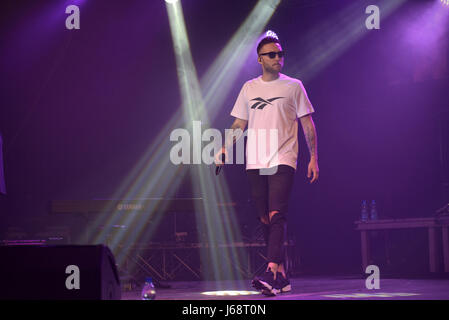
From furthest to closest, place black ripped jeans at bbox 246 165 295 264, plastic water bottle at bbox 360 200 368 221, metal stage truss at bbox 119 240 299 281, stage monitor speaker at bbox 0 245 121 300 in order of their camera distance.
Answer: plastic water bottle at bbox 360 200 368 221 → metal stage truss at bbox 119 240 299 281 → black ripped jeans at bbox 246 165 295 264 → stage monitor speaker at bbox 0 245 121 300

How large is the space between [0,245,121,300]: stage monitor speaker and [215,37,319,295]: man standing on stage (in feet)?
5.74

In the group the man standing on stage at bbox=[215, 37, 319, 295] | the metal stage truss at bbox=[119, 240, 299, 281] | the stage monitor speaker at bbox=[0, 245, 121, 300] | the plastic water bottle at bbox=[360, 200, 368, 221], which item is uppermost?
the man standing on stage at bbox=[215, 37, 319, 295]

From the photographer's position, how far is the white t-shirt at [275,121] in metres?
4.64

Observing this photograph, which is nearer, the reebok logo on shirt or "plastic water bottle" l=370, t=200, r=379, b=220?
the reebok logo on shirt

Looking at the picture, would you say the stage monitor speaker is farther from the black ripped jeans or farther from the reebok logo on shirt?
the reebok logo on shirt

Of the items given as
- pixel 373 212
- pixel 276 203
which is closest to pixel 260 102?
pixel 276 203

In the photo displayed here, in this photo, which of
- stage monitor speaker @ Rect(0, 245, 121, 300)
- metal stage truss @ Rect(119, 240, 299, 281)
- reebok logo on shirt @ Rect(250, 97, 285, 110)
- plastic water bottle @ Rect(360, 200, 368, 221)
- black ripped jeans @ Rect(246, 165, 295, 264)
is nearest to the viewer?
stage monitor speaker @ Rect(0, 245, 121, 300)

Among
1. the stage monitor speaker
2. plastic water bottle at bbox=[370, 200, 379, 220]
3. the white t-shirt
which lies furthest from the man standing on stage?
plastic water bottle at bbox=[370, 200, 379, 220]

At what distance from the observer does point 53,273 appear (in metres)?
3.07

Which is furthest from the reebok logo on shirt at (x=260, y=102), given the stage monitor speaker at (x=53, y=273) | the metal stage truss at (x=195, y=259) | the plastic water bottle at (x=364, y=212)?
the plastic water bottle at (x=364, y=212)

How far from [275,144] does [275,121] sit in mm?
168

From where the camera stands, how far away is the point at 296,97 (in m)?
4.70

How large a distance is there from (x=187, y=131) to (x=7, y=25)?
2831 mm

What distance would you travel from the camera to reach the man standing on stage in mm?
4598
